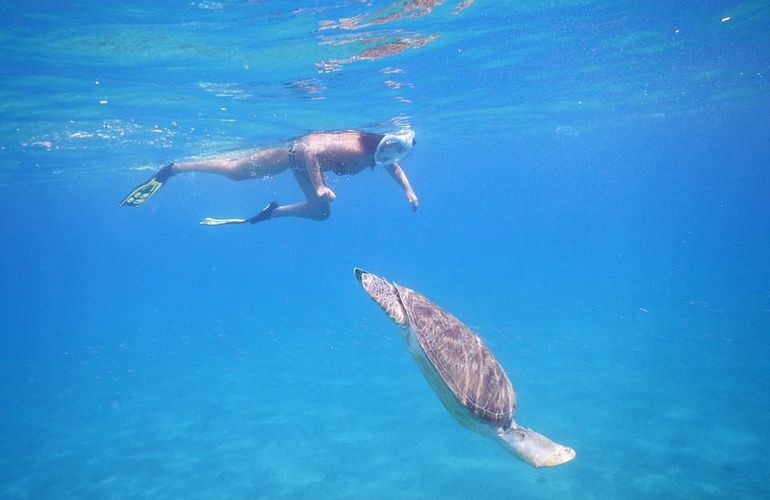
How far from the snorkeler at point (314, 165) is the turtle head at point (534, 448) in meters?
5.80

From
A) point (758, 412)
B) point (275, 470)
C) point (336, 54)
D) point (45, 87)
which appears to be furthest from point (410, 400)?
point (45, 87)

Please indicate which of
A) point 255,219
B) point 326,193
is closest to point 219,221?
point 255,219

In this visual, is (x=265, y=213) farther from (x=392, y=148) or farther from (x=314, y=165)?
(x=392, y=148)

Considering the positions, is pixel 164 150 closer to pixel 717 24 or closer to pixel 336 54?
pixel 336 54

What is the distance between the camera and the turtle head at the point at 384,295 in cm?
514

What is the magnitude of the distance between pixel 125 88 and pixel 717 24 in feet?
68.3

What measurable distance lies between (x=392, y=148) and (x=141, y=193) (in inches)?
327

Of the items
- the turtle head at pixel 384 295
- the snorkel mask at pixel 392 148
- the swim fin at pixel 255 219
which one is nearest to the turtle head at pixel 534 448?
the turtle head at pixel 384 295

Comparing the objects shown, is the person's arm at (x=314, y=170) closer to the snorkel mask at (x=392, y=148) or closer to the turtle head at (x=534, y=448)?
the snorkel mask at (x=392, y=148)

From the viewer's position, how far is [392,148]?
11.1 metres

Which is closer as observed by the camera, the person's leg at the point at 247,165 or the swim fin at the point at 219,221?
the swim fin at the point at 219,221

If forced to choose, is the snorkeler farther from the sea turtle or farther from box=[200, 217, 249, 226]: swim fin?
the sea turtle

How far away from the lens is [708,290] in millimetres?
29625

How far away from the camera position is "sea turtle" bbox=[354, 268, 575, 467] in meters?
5.19
